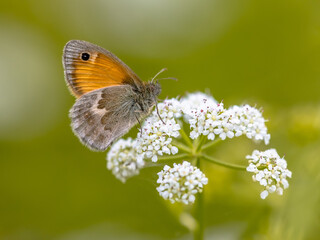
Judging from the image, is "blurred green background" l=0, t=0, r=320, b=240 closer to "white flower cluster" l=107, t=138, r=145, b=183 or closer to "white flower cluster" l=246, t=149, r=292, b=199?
"white flower cluster" l=107, t=138, r=145, b=183

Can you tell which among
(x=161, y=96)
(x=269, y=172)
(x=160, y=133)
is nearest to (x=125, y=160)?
(x=160, y=133)

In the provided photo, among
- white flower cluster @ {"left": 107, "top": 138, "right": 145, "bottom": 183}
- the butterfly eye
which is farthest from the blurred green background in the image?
the butterfly eye

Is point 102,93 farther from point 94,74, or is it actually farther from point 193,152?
point 193,152

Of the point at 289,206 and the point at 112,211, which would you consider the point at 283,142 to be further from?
the point at 112,211

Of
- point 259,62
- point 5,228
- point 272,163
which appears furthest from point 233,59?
point 5,228

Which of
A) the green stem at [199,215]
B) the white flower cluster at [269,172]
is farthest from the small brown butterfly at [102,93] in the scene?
the white flower cluster at [269,172]

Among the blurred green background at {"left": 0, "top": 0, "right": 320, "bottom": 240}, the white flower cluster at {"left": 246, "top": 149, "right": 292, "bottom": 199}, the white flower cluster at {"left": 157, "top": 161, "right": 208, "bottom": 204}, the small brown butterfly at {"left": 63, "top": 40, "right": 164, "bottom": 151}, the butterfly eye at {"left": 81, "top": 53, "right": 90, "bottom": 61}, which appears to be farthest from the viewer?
the blurred green background at {"left": 0, "top": 0, "right": 320, "bottom": 240}
